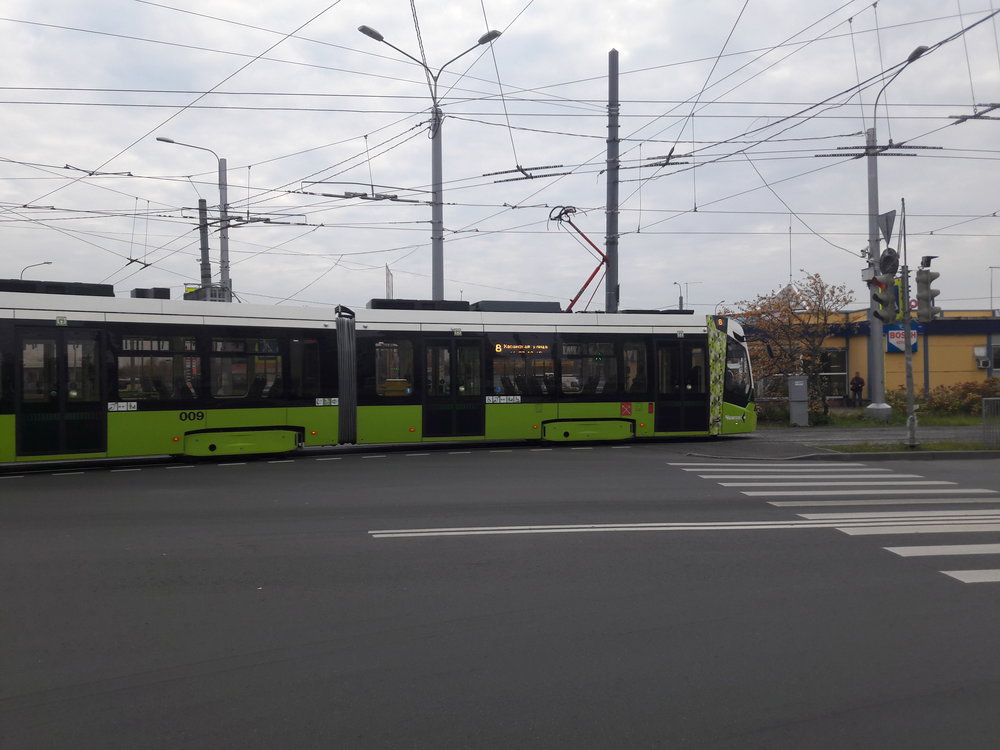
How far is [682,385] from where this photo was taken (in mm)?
19281

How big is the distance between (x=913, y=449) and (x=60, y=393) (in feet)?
51.1

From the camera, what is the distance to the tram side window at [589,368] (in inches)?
730

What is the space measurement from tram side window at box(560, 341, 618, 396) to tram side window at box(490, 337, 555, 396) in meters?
0.36

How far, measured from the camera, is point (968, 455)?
54.7 feet

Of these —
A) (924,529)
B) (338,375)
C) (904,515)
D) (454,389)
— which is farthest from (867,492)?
(338,375)

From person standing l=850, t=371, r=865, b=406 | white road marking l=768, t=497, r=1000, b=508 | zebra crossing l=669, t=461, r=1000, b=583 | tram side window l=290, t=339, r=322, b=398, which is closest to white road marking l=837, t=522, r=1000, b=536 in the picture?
zebra crossing l=669, t=461, r=1000, b=583

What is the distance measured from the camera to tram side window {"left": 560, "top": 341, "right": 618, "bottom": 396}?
→ 60.8 feet

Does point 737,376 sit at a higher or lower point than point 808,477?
higher

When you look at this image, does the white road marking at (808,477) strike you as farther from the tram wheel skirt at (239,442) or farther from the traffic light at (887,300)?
the tram wheel skirt at (239,442)

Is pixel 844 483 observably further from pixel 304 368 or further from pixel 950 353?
pixel 950 353

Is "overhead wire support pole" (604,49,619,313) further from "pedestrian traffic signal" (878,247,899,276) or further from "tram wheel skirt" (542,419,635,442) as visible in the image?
"pedestrian traffic signal" (878,247,899,276)

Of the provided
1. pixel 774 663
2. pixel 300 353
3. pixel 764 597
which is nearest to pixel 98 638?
pixel 774 663

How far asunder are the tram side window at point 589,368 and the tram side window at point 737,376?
2824 mm

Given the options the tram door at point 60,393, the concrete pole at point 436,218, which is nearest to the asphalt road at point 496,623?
the tram door at point 60,393
